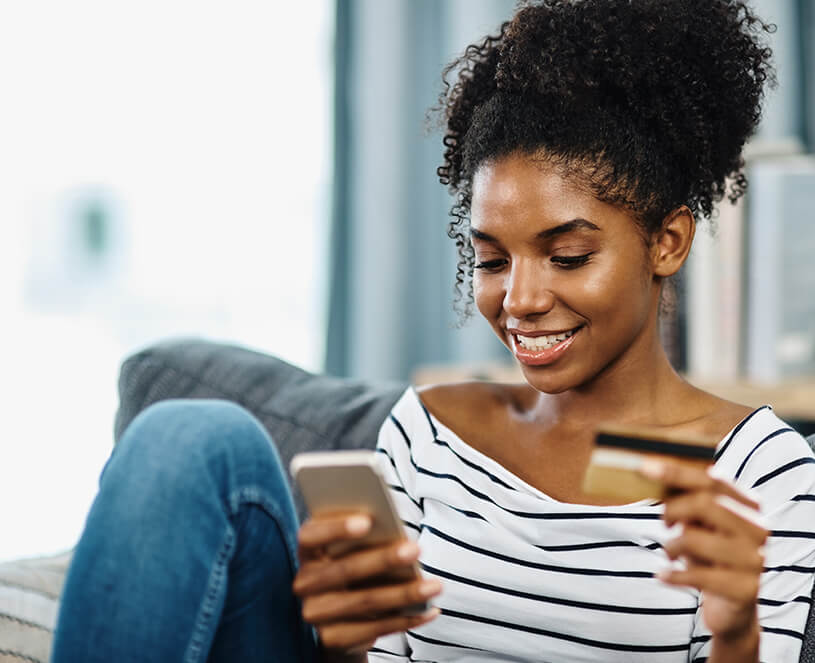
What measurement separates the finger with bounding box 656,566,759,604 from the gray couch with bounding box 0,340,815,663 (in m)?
0.62

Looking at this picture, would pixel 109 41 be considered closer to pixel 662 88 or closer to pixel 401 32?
pixel 401 32

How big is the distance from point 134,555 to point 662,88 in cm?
68

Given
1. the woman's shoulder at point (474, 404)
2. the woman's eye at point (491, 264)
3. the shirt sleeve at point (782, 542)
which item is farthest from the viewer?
the woman's shoulder at point (474, 404)

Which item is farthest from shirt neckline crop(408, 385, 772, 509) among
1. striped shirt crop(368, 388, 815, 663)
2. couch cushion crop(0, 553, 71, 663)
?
couch cushion crop(0, 553, 71, 663)

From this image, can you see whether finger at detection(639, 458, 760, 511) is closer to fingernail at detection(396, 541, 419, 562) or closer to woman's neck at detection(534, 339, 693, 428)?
fingernail at detection(396, 541, 419, 562)

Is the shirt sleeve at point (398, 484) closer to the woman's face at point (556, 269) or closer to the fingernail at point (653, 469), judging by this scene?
the woman's face at point (556, 269)

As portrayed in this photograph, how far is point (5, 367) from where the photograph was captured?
2436mm

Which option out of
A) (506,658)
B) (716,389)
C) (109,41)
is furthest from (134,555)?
(109,41)


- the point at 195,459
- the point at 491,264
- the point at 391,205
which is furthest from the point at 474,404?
the point at 391,205

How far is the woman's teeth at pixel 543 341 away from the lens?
3.15 feet

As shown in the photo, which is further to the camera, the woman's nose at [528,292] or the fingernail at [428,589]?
the woman's nose at [528,292]

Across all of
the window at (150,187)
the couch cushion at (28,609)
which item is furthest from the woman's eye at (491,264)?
the window at (150,187)

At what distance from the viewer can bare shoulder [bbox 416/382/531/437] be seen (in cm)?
113

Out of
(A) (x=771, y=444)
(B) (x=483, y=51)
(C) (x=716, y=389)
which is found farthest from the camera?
(C) (x=716, y=389)
